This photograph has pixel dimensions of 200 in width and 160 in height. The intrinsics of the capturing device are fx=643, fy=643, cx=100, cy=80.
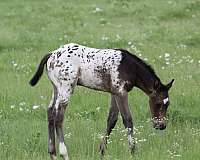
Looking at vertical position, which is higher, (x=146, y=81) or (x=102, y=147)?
(x=146, y=81)

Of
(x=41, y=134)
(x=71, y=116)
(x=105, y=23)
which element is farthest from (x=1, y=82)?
(x=105, y=23)

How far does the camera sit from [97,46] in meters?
17.1

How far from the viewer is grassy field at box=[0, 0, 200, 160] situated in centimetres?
930

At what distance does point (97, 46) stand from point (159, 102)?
26.8ft

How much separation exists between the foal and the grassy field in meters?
0.44

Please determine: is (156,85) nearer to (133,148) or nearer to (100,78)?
(100,78)

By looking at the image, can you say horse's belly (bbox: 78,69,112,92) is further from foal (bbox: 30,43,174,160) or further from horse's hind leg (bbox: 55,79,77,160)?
horse's hind leg (bbox: 55,79,77,160)

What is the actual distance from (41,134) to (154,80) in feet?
6.55

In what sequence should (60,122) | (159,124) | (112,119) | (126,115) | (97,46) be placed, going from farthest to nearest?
1. (97,46)
2. (112,119)
3. (159,124)
4. (126,115)
5. (60,122)

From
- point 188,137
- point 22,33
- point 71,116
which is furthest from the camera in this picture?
point 22,33

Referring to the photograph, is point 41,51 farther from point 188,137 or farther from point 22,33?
point 188,137

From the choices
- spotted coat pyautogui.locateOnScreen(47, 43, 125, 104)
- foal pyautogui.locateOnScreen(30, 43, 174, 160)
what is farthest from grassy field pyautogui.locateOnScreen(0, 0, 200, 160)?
spotted coat pyautogui.locateOnScreen(47, 43, 125, 104)

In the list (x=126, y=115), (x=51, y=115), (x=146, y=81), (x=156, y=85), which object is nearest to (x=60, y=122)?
(x=51, y=115)

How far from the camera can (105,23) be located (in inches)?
810
